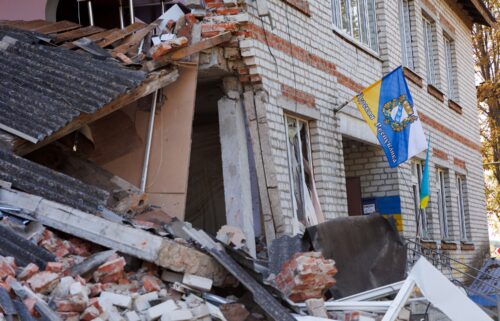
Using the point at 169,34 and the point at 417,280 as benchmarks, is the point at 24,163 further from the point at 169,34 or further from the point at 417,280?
the point at 417,280

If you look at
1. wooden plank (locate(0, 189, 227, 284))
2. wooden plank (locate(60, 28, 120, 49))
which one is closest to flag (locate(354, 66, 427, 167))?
wooden plank (locate(60, 28, 120, 49))

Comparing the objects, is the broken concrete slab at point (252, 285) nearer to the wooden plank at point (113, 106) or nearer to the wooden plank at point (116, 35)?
the wooden plank at point (113, 106)

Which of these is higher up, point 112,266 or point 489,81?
point 489,81

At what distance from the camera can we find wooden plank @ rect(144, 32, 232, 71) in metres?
7.86

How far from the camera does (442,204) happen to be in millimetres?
16984

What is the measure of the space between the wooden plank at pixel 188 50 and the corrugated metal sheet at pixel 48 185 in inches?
70.8

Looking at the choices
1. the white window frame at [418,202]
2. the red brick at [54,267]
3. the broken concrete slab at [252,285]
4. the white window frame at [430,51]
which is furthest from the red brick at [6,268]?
the white window frame at [430,51]

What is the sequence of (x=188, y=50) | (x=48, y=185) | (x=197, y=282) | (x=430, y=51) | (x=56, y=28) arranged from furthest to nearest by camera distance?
(x=430, y=51) < (x=56, y=28) < (x=188, y=50) < (x=48, y=185) < (x=197, y=282)

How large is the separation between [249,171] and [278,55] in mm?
1481

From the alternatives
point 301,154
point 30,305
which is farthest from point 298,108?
point 30,305

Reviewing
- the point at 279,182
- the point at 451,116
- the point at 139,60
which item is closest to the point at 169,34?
the point at 139,60

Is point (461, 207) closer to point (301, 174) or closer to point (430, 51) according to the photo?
point (430, 51)

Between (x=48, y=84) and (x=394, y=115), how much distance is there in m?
4.48

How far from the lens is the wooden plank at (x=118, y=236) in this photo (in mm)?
5738
